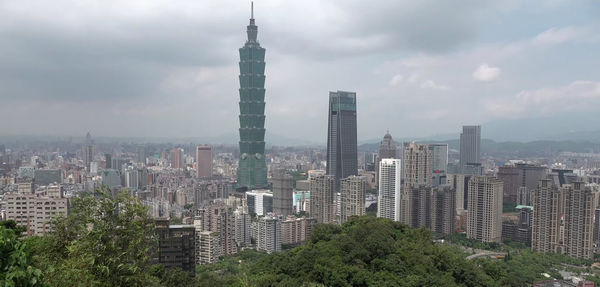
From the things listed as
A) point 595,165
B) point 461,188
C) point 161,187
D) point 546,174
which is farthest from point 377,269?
point 595,165

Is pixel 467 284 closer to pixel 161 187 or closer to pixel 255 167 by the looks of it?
pixel 161 187

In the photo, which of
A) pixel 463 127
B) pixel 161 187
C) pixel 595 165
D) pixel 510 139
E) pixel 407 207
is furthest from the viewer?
pixel 510 139

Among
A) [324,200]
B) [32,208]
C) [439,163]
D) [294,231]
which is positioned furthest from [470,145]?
[32,208]

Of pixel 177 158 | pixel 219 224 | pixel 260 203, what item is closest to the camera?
pixel 219 224

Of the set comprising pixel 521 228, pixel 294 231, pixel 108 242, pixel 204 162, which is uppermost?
pixel 108 242

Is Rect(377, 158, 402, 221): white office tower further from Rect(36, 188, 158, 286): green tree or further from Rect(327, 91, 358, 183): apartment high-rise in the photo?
Rect(36, 188, 158, 286): green tree

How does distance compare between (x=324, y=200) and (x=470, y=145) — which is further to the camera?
(x=470, y=145)

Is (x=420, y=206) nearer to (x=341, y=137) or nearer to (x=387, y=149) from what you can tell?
(x=341, y=137)
